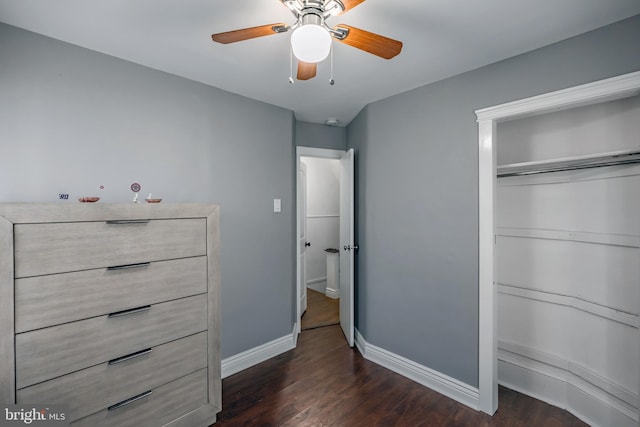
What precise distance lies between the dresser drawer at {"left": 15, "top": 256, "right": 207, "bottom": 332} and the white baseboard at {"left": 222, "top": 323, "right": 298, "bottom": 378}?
101cm

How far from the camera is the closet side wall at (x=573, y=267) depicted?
5.55ft

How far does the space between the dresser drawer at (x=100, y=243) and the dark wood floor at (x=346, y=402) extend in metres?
1.22

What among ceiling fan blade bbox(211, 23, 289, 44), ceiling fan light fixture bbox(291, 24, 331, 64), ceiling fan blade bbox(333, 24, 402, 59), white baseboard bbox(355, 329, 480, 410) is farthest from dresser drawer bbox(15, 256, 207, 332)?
white baseboard bbox(355, 329, 480, 410)

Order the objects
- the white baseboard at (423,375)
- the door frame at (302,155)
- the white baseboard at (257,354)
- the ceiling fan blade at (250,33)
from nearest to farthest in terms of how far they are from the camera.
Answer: the ceiling fan blade at (250,33) → the white baseboard at (423,375) → the white baseboard at (257,354) → the door frame at (302,155)

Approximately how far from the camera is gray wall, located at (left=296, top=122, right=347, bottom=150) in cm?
311

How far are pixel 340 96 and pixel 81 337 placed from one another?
7.81 ft

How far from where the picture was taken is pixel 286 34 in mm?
1606

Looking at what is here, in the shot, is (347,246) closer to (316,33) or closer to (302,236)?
(302,236)

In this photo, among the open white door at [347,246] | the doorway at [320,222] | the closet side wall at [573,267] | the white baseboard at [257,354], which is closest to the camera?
the closet side wall at [573,267]

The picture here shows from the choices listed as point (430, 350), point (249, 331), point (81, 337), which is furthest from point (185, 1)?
point (430, 350)

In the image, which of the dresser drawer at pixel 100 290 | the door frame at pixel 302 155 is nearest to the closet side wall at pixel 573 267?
the door frame at pixel 302 155

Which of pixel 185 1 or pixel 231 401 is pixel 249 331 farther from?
pixel 185 1

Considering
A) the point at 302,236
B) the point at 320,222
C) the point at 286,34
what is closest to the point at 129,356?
the point at 286,34

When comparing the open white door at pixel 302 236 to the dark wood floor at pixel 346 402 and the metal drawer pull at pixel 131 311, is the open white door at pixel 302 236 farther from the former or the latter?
the metal drawer pull at pixel 131 311
